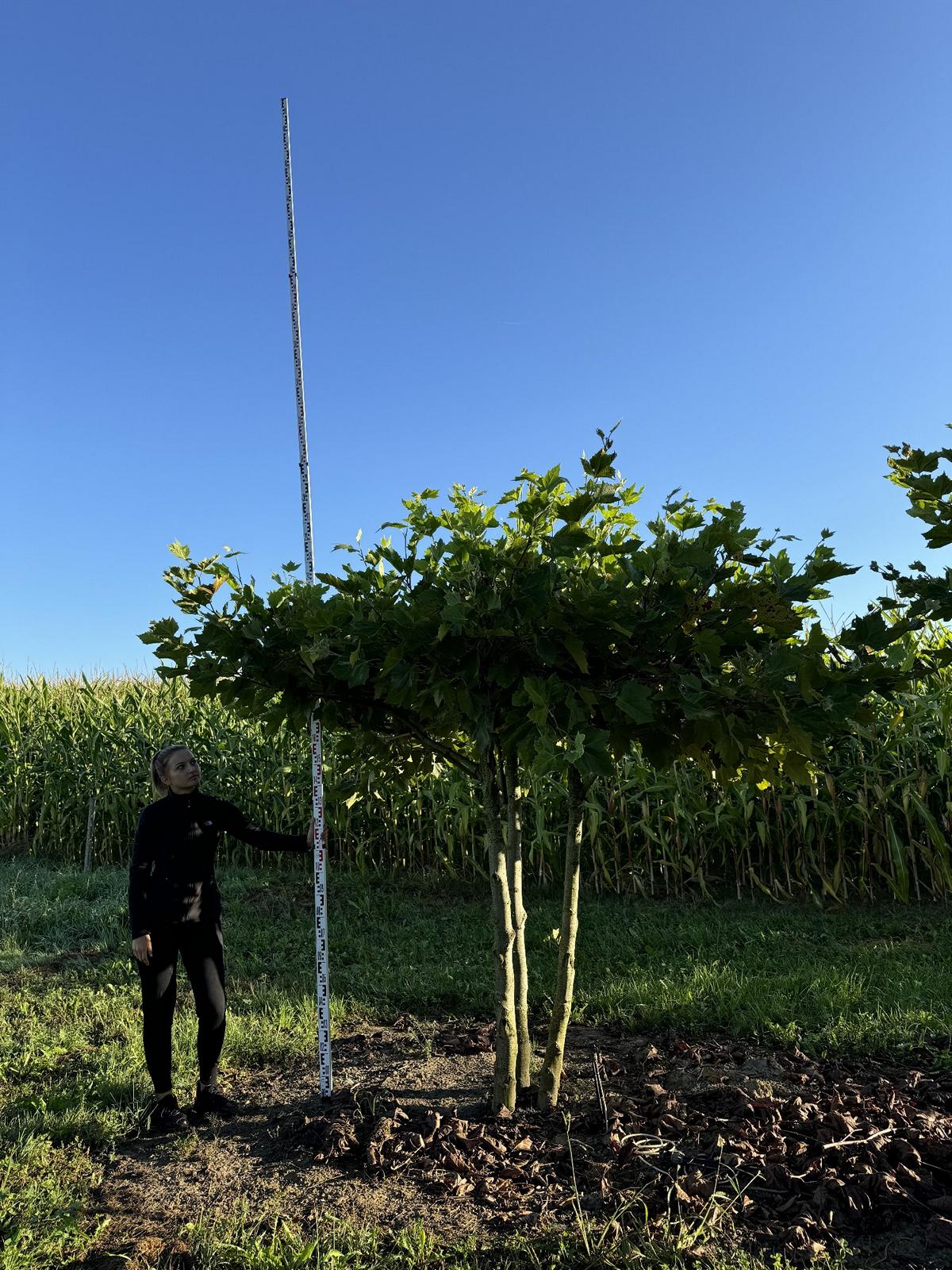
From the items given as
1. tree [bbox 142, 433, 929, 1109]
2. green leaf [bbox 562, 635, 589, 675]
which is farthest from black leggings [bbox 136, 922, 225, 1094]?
green leaf [bbox 562, 635, 589, 675]

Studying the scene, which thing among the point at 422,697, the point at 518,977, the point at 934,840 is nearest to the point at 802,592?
the point at 422,697

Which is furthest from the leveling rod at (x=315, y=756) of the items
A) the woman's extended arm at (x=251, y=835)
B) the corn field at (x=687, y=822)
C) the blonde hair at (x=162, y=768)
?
the corn field at (x=687, y=822)

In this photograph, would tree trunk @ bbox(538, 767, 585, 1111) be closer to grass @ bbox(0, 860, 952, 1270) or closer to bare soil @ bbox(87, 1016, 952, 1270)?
bare soil @ bbox(87, 1016, 952, 1270)

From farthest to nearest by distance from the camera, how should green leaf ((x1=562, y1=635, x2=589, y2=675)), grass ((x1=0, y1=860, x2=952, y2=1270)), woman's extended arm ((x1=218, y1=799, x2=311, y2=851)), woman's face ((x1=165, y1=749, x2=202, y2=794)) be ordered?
woman's extended arm ((x1=218, y1=799, x2=311, y2=851)) → woman's face ((x1=165, y1=749, x2=202, y2=794)) → grass ((x1=0, y1=860, x2=952, y2=1270)) → green leaf ((x1=562, y1=635, x2=589, y2=675))

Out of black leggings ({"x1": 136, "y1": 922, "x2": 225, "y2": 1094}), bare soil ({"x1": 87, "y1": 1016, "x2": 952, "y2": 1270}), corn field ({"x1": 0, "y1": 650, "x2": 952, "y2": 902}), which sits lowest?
bare soil ({"x1": 87, "y1": 1016, "x2": 952, "y2": 1270})

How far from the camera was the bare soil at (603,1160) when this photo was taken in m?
3.16

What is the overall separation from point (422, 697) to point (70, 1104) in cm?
304

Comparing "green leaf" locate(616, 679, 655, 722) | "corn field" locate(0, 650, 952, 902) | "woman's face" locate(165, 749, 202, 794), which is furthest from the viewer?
"corn field" locate(0, 650, 952, 902)

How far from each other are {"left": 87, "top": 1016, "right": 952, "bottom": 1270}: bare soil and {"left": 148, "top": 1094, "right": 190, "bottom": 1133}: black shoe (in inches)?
4.2

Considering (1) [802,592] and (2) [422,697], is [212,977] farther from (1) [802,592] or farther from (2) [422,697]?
(1) [802,592]

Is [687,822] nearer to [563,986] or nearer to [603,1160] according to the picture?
[563,986]

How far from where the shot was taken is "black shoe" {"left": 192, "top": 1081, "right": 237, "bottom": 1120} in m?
4.33

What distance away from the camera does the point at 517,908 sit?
3986mm

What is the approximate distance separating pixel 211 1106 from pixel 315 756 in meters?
1.74
